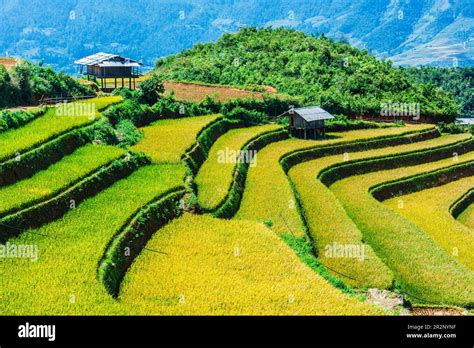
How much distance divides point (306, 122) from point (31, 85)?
691 inches

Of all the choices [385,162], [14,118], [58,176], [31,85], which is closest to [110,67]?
[31,85]

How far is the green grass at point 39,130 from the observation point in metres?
23.5

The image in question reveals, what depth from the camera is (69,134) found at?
27.1 m

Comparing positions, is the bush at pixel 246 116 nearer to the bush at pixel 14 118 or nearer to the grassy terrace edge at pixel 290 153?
the grassy terrace edge at pixel 290 153

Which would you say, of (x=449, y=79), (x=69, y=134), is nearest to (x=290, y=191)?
(x=69, y=134)

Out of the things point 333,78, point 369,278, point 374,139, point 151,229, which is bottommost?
point 369,278

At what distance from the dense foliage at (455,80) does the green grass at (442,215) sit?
6713 cm

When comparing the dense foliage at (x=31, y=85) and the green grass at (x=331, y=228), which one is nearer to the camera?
the green grass at (x=331, y=228)

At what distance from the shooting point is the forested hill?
5634 cm

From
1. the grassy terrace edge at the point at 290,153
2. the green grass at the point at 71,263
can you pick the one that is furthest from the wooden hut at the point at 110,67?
the green grass at the point at 71,263

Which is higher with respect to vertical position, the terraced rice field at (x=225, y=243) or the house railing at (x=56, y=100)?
the house railing at (x=56, y=100)

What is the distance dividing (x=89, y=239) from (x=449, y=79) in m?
99.9

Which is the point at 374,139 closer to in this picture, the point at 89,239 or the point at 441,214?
the point at 441,214

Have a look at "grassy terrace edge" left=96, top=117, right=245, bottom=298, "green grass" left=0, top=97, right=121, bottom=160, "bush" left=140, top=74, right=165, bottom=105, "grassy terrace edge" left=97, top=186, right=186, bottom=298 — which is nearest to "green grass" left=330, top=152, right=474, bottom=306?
"grassy terrace edge" left=96, top=117, right=245, bottom=298
